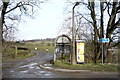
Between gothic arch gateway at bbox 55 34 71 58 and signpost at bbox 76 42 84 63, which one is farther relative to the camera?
gothic arch gateway at bbox 55 34 71 58

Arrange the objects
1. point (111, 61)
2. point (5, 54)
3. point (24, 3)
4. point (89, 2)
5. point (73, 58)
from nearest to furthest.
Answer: point (73, 58) → point (111, 61) → point (89, 2) → point (24, 3) → point (5, 54)

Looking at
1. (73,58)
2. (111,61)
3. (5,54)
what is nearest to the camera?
(73,58)

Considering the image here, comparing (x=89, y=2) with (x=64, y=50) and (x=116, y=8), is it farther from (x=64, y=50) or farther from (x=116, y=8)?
(x=64, y=50)

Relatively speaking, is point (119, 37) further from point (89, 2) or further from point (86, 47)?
point (89, 2)

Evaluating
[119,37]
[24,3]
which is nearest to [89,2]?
[119,37]

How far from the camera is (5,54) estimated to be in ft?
78.3

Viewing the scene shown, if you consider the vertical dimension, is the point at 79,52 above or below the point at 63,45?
below

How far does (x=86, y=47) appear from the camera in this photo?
53.5 ft

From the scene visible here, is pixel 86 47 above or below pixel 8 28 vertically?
below

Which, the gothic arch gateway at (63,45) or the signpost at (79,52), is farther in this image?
the gothic arch gateway at (63,45)

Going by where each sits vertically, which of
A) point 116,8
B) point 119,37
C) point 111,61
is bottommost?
point 111,61

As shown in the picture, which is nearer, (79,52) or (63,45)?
(79,52)

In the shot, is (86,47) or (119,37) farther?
(86,47)

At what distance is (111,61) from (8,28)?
15.0 m
